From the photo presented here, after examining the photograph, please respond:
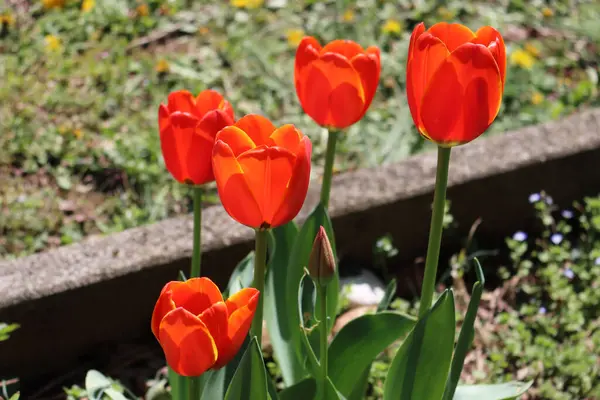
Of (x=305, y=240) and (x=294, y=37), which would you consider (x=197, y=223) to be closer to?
(x=305, y=240)

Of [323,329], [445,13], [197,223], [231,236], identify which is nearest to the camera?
[323,329]

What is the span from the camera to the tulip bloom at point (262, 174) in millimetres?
1262

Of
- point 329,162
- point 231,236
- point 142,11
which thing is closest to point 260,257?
point 329,162

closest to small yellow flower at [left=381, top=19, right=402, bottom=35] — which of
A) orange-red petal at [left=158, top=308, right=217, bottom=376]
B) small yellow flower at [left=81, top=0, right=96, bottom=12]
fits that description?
small yellow flower at [left=81, top=0, right=96, bottom=12]

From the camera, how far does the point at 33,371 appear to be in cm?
222

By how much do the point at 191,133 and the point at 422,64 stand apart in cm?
41

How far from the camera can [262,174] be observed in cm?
127

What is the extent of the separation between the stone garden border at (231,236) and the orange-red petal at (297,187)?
3.03 ft

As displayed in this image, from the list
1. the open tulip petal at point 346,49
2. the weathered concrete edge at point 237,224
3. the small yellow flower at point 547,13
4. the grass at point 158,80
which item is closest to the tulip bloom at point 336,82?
the open tulip petal at point 346,49

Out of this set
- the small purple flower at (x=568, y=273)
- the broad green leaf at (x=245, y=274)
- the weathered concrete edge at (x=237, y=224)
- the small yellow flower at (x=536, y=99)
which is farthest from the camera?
the small yellow flower at (x=536, y=99)

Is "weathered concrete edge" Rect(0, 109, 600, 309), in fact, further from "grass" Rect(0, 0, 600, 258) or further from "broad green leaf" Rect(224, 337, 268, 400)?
"broad green leaf" Rect(224, 337, 268, 400)

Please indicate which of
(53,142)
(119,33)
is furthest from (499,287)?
(119,33)

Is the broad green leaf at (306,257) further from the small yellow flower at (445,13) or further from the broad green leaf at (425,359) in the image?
the small yellow flower at (445,13)

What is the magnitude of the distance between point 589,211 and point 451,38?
1436mm
